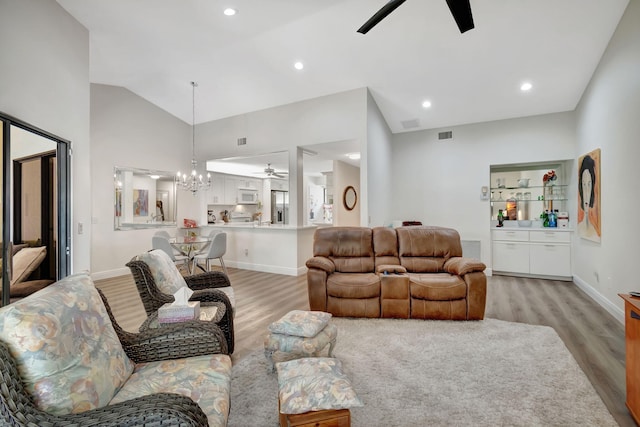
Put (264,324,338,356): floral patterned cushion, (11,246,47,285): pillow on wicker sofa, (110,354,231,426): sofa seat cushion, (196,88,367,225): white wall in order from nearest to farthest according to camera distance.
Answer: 1. (110,354,231,426): sofa seat cushion
2. (264,324,338,356): floral patterned cushion
3. (11,246,47,285): pillow on wicker sofa
4. (196,88,367,225): white wall

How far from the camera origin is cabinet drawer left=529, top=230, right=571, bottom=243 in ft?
17.1

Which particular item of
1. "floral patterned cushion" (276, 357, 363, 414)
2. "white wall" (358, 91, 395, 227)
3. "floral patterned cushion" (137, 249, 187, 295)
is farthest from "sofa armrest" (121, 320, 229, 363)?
"white wall" (358, 91, 395, 227)

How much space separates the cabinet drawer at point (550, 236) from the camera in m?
5.21

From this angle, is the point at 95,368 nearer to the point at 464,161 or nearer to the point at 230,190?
the point at 464,161

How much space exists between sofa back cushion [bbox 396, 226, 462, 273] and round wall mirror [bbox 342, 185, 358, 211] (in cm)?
405

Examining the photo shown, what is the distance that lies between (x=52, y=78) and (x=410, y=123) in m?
5.42

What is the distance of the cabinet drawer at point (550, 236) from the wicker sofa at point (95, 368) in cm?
574

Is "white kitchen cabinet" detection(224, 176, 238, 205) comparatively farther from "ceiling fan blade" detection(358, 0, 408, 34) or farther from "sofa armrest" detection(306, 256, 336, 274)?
"ceiling fan blade" detection(358, 0, 408, 34)

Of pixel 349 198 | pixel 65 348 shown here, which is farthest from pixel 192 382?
pixel 349 198

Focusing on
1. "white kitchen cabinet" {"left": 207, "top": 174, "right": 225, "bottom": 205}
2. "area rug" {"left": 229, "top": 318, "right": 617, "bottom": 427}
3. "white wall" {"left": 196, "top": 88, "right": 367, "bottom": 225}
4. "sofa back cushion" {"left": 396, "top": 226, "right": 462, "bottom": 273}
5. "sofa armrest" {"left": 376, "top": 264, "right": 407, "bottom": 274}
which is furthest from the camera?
"white kitchen cabinet" {"left": 207, "top": 174, "right": 225, "bottom": 205}

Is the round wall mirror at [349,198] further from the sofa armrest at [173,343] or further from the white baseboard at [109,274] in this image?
the sofa armrest at [173,343]

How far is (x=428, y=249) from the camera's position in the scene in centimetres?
392

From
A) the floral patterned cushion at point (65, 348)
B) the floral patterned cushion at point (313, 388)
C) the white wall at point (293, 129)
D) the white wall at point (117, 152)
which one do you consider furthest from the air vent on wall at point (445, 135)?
the floral patterned cushion at point (65, 348)

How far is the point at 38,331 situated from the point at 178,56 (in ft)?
15.3
